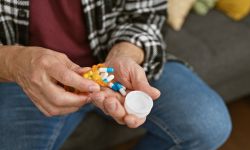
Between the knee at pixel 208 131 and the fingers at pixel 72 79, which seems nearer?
the fingers at pixel 72 79

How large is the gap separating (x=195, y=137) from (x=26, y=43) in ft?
1.52

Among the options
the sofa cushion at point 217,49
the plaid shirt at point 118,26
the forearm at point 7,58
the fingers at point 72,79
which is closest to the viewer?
the fingers at point 72,79

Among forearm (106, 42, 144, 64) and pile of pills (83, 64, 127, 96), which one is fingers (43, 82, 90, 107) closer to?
pile of pills (83, 64, 127, 96)

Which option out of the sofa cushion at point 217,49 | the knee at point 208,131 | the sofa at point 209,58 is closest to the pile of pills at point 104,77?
the knee at point 208,131

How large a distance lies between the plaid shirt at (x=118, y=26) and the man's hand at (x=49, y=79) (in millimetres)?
168

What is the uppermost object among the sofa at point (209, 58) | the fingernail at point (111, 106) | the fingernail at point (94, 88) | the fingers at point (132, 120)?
the fingernail at point (94, 88)

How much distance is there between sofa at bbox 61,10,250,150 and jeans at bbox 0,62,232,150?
20 cm

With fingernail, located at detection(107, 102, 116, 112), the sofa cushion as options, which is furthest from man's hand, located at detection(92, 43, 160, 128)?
the sofa cushion

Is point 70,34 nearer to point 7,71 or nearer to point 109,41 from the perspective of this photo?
point 109,41

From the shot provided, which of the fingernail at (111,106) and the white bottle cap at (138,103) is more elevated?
the fingernail at (111,106)

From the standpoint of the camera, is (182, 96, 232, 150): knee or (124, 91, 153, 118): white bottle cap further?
(182, 96, 232, 150): knee

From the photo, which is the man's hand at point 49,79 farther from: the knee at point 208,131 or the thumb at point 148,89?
the knee at point 208,131

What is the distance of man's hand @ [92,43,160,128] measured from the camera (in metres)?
0.68

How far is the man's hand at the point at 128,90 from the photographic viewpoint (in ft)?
2.24
